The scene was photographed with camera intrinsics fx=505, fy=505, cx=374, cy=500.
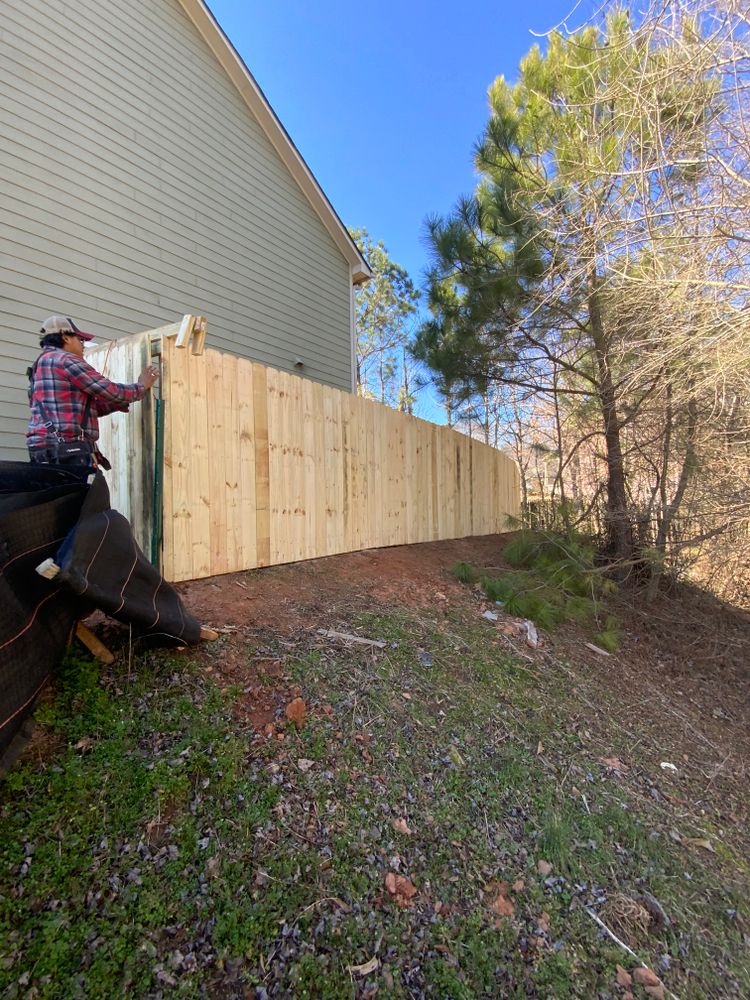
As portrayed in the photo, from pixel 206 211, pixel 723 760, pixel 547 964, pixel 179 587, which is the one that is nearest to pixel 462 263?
pixel 206 211

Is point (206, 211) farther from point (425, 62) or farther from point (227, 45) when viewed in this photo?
point (425, 62)

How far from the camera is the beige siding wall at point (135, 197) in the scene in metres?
4.70

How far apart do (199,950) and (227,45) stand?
906 cm

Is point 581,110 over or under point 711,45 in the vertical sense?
over

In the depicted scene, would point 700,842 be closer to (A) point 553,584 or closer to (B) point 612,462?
(A) point 553,584

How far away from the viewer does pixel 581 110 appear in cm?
484

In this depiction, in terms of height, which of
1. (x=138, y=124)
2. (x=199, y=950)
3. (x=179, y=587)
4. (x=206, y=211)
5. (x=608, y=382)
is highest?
(x=138, y=124)

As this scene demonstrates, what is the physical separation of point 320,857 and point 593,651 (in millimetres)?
3641

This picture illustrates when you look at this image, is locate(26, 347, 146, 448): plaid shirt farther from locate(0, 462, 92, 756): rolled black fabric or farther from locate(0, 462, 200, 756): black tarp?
locate(0, 462, 92, 756): rolled black fabric

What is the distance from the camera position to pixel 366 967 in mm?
1569

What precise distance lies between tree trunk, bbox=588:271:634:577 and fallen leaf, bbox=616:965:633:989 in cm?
454

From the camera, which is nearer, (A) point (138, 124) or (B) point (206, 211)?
(A) point (138, 124)

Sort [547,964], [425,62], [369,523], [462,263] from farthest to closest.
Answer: [425,62] < [462,263] < [369,523] < [547,964]

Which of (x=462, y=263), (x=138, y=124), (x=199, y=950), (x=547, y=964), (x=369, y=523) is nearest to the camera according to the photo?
(x=199, y=950)
